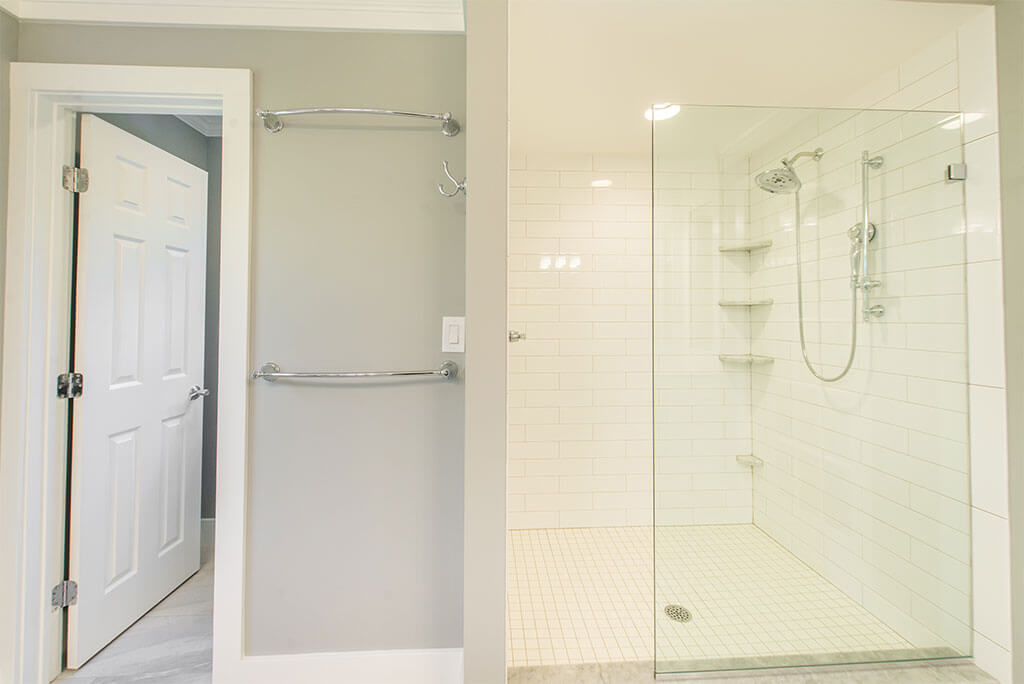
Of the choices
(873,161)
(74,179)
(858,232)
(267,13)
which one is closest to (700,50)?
(873,161)

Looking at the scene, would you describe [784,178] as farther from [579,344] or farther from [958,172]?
[579,344]

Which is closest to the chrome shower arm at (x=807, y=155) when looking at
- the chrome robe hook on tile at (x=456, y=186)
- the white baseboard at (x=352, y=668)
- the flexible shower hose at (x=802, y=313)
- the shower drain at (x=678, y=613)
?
the flexible shower hose at (x=802, y=313)

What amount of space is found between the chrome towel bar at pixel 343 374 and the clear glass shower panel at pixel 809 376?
2.39 ft

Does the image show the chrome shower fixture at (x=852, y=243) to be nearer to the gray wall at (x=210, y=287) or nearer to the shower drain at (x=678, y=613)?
the shower drain at (x=678, y=613)

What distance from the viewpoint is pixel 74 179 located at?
1.52m

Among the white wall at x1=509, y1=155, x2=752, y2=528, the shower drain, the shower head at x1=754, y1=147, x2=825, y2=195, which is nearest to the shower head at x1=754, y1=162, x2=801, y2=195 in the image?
the shower head at x1=754, y1=147, x2=825, y2=195

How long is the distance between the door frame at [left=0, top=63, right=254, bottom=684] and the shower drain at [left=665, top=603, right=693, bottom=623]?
1.40 metres

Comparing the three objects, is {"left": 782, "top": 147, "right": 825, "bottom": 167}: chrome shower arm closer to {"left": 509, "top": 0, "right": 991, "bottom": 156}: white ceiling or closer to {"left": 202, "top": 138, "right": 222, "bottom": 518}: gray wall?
{"left": 509, "top": 0, "right": 991, "bottom": 156}: white ceiling

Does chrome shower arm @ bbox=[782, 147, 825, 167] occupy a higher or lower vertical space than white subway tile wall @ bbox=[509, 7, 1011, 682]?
higher

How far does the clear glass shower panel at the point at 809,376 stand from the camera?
5.00 feet

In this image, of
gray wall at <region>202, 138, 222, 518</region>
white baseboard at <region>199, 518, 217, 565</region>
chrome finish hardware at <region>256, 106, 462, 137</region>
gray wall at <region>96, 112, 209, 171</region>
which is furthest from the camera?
gray wall at <region>202, 138, 222, 518</region>

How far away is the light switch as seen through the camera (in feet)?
4.85

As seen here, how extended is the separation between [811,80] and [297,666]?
2.88 meters

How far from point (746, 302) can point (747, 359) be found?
0.20m
